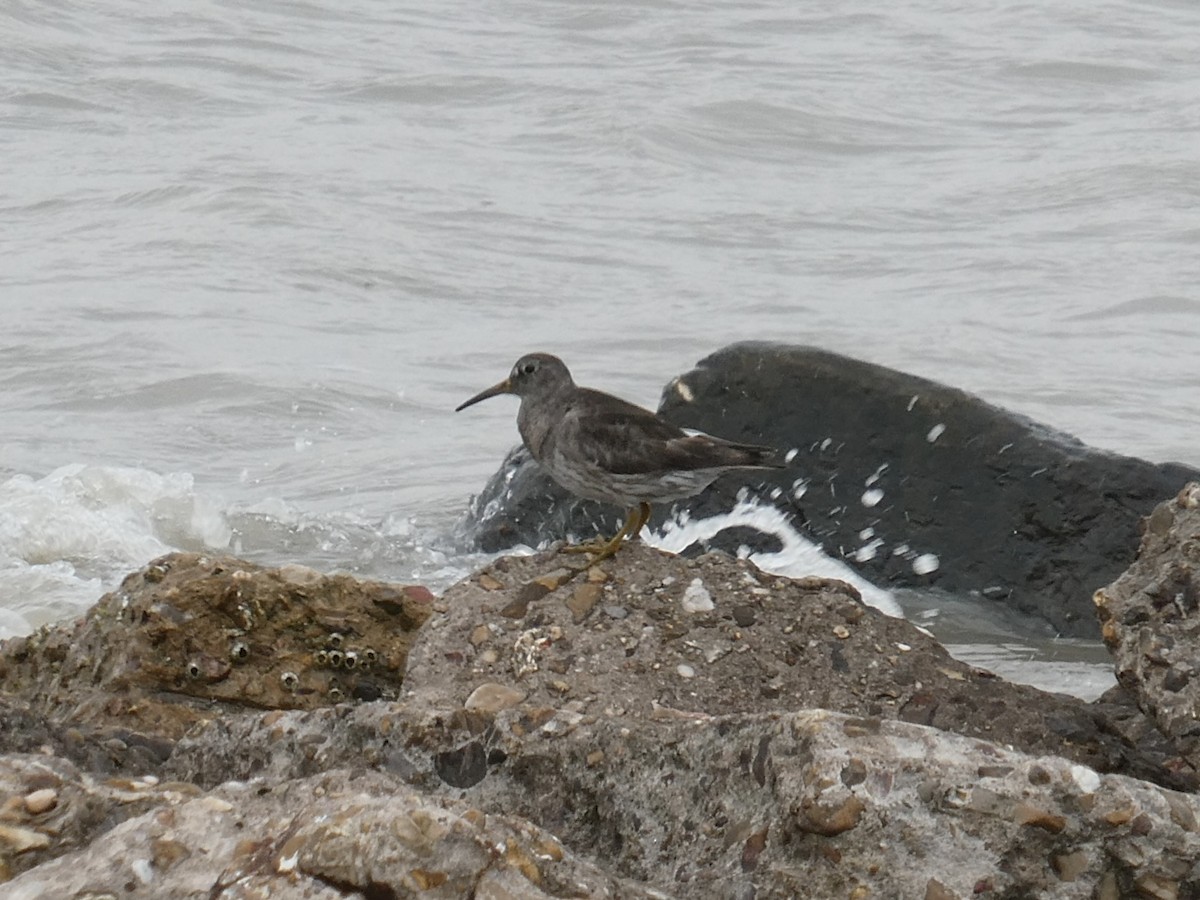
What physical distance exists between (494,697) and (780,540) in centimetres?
353

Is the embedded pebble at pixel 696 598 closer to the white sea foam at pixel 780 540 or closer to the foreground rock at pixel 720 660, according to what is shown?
the foreground rock at pixel 720 660

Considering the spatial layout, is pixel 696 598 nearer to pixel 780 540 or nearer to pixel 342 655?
pixel 342 655

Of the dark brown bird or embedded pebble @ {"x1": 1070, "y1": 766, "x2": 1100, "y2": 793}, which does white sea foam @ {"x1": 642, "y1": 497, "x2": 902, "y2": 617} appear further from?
embedded pebble @ {"x1": 1070, "y1": 766, "x2": 1100, "y2": 793}

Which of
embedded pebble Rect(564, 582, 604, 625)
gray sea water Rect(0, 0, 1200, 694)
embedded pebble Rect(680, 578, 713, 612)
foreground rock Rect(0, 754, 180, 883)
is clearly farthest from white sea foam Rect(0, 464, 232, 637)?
foreground rock Rect(0, 754, 180, 883)

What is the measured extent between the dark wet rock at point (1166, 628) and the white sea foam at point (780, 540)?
116 inches

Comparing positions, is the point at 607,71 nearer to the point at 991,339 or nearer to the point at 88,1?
the point at 88,1

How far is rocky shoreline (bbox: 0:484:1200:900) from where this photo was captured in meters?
2.68

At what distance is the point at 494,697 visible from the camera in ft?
13.4

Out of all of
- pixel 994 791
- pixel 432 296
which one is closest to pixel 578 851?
pixel 994 791

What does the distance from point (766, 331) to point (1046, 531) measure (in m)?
6.19

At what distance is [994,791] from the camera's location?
9.90ft

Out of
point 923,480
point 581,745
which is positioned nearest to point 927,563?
point 923,480

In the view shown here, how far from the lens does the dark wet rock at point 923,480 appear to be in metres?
6.84

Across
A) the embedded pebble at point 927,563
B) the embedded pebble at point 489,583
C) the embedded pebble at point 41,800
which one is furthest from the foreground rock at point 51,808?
the embedded pebble at point 927,563
